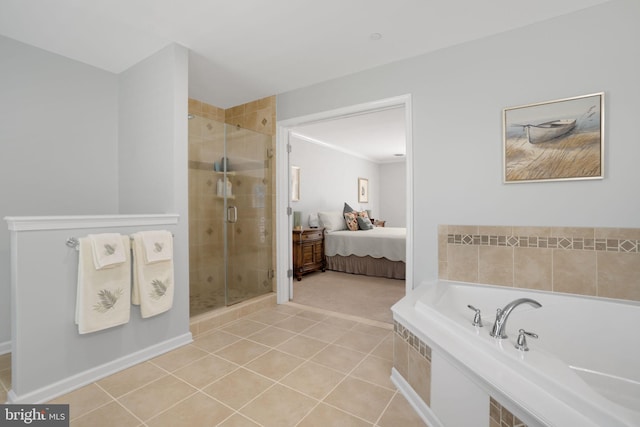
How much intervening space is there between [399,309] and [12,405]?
223 centimetres

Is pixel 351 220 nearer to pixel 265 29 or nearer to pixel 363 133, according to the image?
pixel 363 133

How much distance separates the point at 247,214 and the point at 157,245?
1.21 m

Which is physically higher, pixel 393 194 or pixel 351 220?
pixel 393 194

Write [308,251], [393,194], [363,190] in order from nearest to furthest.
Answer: [308,251], [363,190], [393,194]

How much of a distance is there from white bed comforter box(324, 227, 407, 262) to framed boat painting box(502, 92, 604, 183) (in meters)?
2.45

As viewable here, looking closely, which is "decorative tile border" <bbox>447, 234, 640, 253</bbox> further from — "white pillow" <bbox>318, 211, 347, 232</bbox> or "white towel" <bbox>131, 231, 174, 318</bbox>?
"white pillow" <bbox>318, 211, 347, 232</bbox>

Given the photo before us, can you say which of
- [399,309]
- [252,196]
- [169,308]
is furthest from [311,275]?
[399,309]

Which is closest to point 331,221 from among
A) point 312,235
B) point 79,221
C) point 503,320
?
point 312,235

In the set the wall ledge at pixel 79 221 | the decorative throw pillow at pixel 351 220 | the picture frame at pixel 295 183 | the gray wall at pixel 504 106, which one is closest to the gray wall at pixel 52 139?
the wall ledge at pixel 79 221

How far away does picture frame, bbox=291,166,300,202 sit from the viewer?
547 cm

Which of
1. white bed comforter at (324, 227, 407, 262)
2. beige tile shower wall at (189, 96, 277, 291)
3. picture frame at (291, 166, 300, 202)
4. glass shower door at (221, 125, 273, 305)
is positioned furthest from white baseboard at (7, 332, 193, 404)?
picture frame at (291, 166, 300, 202)

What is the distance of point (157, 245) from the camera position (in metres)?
2.17

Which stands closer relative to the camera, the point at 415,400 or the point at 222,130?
the point at 415,400

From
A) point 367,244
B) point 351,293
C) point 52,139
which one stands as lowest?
point 351,293
